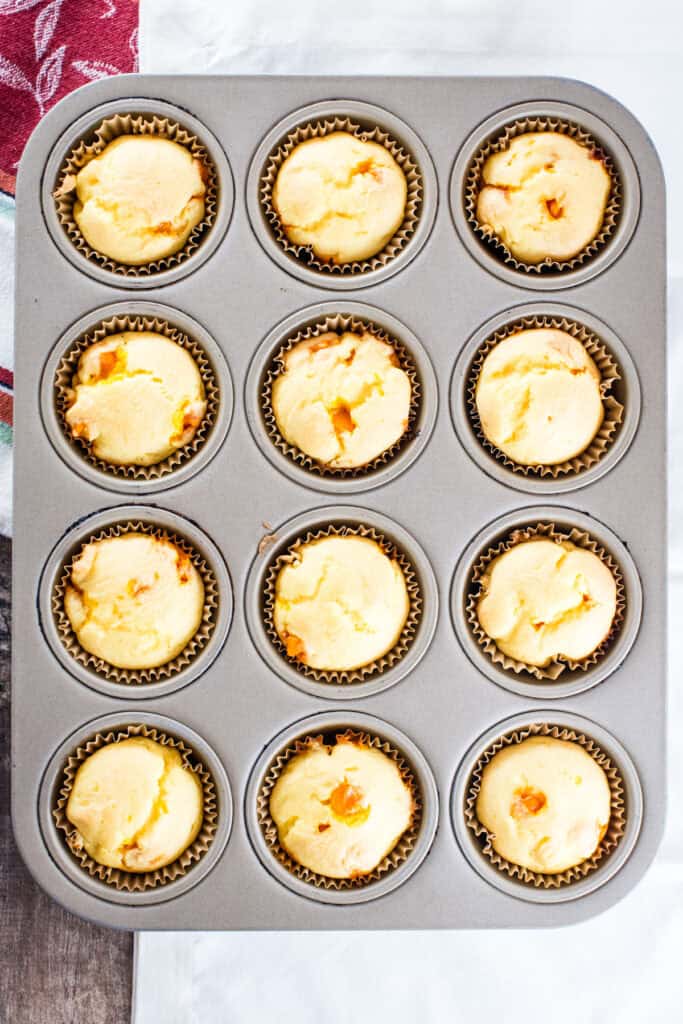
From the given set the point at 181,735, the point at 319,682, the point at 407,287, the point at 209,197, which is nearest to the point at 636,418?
the point at 407,287

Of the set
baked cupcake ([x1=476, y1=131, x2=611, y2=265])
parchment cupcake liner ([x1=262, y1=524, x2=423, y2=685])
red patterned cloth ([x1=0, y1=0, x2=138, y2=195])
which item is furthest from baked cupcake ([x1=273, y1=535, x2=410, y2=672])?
red patterned cloth ([x1=0, y1=0, x2=138, y2=195])

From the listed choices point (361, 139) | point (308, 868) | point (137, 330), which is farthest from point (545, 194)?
point (308, 868)

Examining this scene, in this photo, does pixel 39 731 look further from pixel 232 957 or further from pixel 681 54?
pixel 681 54

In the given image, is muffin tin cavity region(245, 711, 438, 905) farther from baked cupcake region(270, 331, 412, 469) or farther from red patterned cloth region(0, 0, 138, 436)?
red patterned cloth region(0, 0, 138, 436)

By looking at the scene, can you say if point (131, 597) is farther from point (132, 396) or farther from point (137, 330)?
point (137, 330)

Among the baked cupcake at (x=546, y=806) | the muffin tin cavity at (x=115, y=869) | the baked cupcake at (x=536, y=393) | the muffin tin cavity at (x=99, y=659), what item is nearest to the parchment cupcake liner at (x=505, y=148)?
the baked cupcake at (x=536, y=393)

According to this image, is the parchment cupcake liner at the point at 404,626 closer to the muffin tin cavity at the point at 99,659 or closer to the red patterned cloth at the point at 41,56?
the muffin tin cavity at the point at 99,659
